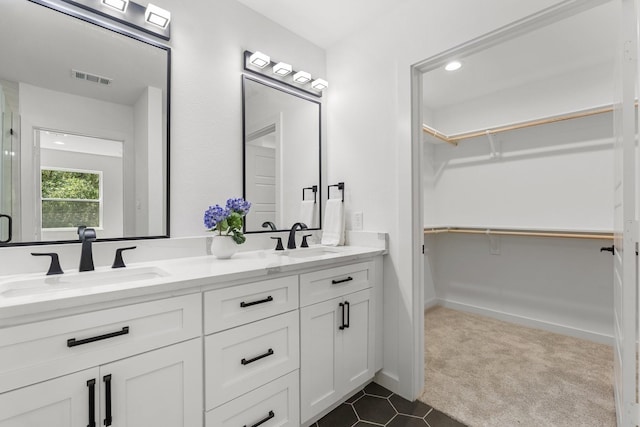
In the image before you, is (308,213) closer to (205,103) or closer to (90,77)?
(205,103)

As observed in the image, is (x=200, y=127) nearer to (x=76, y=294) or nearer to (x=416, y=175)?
(x=76, y=294)

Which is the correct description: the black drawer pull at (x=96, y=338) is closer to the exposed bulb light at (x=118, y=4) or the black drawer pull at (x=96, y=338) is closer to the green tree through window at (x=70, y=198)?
the green tree through window at (x=70, y=198)

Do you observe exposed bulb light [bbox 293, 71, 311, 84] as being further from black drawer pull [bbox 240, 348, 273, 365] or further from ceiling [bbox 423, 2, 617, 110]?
black drawer pull [bbox 240, 348, 273, 365]

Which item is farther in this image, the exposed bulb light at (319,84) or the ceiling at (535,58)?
the exposed bulb light at (319,84)

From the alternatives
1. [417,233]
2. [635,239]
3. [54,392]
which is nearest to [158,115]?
[54,392]

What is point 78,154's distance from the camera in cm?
142

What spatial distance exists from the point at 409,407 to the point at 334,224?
4.01ft

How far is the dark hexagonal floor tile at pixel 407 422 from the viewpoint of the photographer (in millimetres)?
1607

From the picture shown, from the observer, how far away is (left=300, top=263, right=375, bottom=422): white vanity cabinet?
153 cm

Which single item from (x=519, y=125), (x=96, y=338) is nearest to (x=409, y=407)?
(x=96, y=338)

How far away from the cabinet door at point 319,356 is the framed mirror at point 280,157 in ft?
2.43

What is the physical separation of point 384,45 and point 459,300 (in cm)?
284

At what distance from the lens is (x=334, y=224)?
223 centimetres

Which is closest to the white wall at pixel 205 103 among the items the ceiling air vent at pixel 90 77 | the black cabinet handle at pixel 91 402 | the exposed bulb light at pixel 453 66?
the ceiling air vent at pixel 90 77
